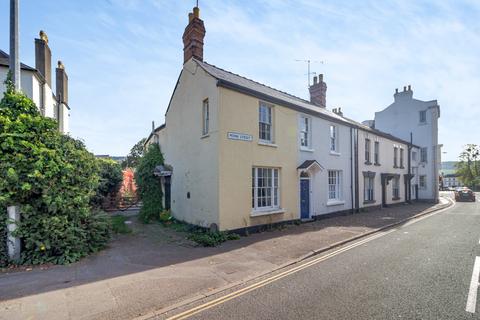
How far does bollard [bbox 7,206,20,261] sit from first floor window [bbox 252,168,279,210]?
809cm

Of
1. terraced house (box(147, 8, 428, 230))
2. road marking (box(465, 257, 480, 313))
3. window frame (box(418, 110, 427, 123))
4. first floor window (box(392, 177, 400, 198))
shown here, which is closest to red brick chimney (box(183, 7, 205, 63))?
terraced house (box(147, 8, 428, 230))

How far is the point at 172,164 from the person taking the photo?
15781 millimetres

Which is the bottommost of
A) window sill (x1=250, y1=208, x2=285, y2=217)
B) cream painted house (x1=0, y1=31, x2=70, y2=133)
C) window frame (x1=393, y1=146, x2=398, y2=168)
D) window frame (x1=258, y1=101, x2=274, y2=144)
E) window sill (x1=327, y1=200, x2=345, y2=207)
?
window sill (x1=327, y1=200, x2=345, y2=207)

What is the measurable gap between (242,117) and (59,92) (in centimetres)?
1682

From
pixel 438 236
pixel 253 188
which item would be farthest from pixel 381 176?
pixel 253 188

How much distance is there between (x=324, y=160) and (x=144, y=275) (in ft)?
41.1

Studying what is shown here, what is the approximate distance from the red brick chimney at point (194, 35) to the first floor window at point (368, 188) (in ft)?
51.2

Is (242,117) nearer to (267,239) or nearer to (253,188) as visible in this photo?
(253,188)

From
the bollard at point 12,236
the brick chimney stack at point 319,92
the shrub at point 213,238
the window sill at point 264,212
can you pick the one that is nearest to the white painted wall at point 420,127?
the brick chimney stack at point 319,92

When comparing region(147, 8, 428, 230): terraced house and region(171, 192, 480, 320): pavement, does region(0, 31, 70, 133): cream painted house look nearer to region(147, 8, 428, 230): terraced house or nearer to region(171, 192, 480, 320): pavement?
region(147, 8, 428, 230): terraced house

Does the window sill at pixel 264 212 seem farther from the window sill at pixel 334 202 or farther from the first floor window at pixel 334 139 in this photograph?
the first floor window at pixel 334 139

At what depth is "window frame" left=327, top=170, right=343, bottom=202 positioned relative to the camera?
17.0 meters

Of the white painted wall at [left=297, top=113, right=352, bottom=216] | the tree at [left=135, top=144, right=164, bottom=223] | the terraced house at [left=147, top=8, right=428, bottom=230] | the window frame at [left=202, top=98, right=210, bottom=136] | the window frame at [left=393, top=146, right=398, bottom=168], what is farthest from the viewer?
the window frame at [left=393, top=146, right=398, bottom=168]

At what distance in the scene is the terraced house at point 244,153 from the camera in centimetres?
1102
